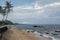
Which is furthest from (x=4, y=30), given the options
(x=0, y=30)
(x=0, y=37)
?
(x=0, y=37)

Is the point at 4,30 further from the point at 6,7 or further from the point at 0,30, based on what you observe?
the point at 6,7

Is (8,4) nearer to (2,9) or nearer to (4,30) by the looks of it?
(2,9)

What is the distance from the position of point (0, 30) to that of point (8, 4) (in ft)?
184

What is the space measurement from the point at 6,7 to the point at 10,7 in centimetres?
178

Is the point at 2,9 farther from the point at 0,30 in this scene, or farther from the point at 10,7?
the point at 0,30

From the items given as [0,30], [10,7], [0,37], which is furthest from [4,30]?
[10,7]

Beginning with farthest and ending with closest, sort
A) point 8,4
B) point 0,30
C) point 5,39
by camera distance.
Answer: point 8,4 < point 0,30 < point 5,39

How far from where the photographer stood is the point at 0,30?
21.9m

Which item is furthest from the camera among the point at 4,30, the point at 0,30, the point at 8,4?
the point at 8,4

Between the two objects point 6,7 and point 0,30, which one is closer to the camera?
point 0,30

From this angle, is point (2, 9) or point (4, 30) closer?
point (4, 30)

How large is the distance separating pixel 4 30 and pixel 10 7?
54206 mm

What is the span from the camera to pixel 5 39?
1894 centimetres

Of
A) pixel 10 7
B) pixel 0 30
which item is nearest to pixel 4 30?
pixel 0 30
